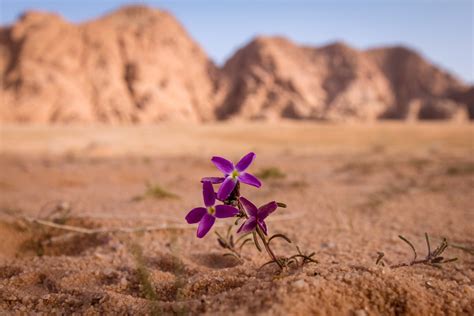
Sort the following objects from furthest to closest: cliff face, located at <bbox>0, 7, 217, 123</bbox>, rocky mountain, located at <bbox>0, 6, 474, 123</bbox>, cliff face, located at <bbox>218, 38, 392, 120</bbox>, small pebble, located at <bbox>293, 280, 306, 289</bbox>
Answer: cliff face, located at <bbox>218, 38, 392, 120</bbox>, rocky mountain, located at <bbox>0, 6, 474, 123</bbox>, cliff face, located at <bbox>0, 7, 217, 123</bbox>, small pebble, located at <bbox>293, 280, 306, 289</bbox>

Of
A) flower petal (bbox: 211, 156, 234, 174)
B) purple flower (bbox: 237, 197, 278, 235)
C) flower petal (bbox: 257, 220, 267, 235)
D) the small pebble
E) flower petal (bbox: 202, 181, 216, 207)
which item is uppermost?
flower petal (bbox: 211, 156, 234, 174)

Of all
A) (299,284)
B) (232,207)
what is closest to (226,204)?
(232,207)

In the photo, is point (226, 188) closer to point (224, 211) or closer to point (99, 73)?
point (224, 211)

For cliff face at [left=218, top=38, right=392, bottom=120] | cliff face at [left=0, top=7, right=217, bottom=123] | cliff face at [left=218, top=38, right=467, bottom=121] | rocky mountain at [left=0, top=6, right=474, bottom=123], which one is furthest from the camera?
cliff face at [left=218, top=38, right=467, bottom=121]

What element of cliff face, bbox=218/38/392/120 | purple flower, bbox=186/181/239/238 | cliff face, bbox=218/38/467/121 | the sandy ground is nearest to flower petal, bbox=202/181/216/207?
purple flower, bbox=186/181/239/238

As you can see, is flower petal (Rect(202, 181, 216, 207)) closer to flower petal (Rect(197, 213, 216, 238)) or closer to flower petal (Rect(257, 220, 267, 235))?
flower petal (Rect(197, 213, 216, 238))

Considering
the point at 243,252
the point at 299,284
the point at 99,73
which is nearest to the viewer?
the point at 299,284

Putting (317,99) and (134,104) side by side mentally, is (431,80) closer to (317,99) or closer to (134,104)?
(317,99)
